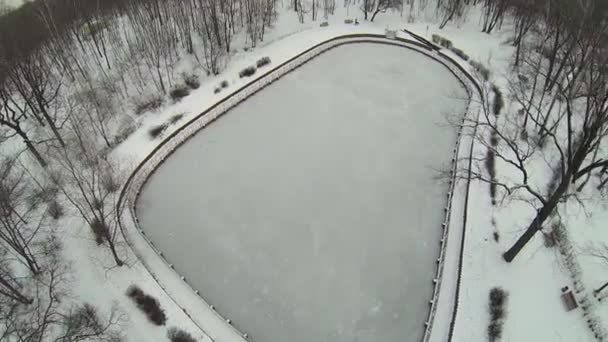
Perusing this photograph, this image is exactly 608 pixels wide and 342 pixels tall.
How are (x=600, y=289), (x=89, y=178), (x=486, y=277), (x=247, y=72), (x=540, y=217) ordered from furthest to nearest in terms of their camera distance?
1. (x=247, y=72)
2. (x=89, y=178)
3. (x=486, y=277)
4. (x=600, y=289)
5. (x=540, y=217)

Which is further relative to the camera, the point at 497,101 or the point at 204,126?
the point at 497,101

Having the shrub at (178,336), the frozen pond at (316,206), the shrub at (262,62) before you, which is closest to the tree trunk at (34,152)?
the frozen pond at (316,206)

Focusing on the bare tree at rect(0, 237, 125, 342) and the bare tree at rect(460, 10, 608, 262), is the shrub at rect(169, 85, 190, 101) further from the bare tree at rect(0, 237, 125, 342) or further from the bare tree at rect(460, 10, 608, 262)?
the bare tree at rect(460, 10, 608, 262)

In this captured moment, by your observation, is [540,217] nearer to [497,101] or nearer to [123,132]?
[497,101]

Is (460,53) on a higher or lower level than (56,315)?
higher

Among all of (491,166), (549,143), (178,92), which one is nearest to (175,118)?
(178,92)

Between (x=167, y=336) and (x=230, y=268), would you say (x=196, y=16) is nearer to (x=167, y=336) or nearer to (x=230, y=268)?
(x=230, y=268)

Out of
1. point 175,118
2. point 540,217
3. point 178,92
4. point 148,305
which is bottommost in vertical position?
point 148,305
